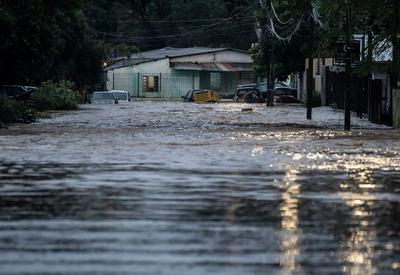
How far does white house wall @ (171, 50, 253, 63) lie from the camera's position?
9144cm

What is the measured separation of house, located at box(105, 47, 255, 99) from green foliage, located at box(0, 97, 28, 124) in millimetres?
57298

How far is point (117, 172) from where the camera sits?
15.1 m

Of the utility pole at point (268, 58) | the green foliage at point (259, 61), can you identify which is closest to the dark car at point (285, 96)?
the green foliage at point (259, 61)

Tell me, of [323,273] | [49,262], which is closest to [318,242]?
[323,273]

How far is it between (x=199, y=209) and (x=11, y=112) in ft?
73.2

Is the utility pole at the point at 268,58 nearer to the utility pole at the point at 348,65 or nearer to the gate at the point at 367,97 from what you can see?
the gate at the point at 367,97

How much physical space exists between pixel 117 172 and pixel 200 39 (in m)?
97.1

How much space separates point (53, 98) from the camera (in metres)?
50.0

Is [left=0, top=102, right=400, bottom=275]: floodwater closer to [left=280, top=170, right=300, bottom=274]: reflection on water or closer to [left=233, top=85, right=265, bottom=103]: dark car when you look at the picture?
[left=280, top=170, right=300, bottom=274]: reflection on water

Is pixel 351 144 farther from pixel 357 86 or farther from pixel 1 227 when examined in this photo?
pixel 357 86

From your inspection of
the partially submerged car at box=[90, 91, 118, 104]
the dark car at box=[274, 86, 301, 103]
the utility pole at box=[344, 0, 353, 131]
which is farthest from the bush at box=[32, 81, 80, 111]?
the utility pole at box=[344, 0, 353, 131]

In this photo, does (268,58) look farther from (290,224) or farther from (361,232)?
(361,232)

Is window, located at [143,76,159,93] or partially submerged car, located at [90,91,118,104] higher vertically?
window, located at [143,76,159,93]

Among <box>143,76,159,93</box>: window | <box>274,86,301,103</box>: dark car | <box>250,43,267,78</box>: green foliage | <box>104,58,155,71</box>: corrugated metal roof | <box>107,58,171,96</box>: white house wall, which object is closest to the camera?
<box>274,86,301,103</box>: dark car
